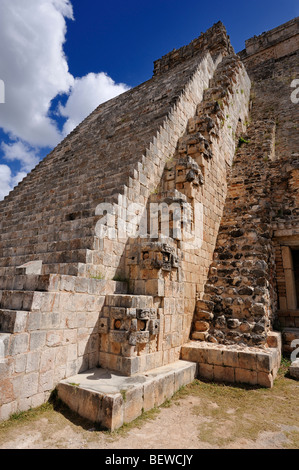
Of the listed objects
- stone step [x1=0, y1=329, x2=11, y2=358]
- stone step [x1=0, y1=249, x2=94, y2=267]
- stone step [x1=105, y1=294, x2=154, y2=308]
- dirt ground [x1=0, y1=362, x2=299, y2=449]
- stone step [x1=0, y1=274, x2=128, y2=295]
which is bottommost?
dirt ground [x1=0, y1=362, x2=299, y2=449]

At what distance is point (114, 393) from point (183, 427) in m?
1.10

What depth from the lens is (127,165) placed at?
7758 mm

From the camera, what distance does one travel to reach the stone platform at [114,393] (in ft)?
11.8

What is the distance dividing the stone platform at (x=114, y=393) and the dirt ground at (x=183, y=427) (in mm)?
110

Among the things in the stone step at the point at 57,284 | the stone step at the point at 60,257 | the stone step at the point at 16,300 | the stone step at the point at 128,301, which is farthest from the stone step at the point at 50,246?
the stone step at the point at 16,300

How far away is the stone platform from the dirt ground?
11cm

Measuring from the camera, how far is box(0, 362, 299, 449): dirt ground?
329cm

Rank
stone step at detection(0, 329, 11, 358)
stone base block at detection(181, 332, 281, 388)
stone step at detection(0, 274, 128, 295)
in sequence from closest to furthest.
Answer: stone step at detection(0, 329, 11, 358), stone step at detection(0, 274, 128, 295), stone base block at detection(181, 332, 281, 388)

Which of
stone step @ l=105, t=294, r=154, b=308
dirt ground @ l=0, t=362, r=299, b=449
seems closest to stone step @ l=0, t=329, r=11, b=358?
dirt ground @ l=0, t=362, r=299, b=449

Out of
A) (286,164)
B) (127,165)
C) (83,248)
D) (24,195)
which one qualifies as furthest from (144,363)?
(286,164)

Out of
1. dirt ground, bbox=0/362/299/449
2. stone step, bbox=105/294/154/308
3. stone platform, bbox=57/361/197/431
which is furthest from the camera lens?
stone step, bbox=105/294/154/308

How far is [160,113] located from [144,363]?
8244 mm

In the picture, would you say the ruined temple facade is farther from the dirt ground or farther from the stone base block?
the dirt ground

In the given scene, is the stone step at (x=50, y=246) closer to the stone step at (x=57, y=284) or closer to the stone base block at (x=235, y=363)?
the stone step at (x=57, y=284)
